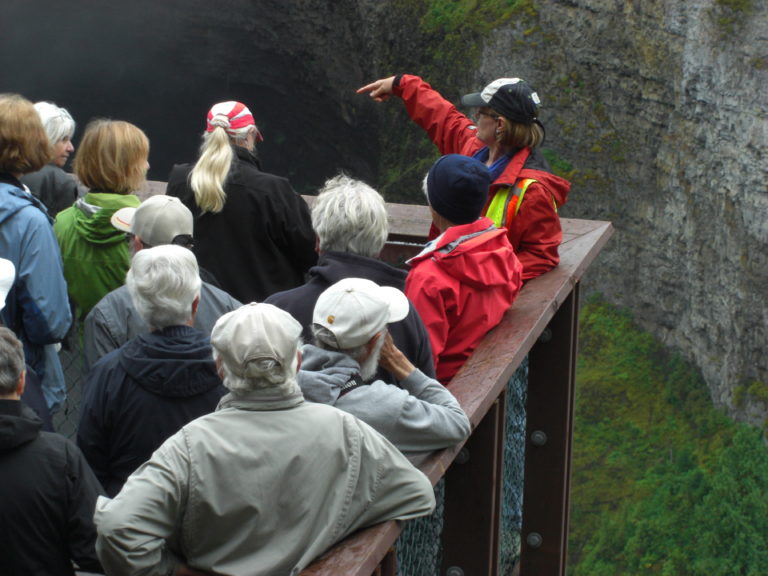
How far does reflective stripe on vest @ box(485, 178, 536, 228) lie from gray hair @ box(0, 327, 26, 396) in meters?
1.67

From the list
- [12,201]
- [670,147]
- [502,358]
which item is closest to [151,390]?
[502,358]

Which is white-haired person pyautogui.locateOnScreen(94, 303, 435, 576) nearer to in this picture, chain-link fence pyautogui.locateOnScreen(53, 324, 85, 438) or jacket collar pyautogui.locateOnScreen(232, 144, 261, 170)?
jacket collar pyautogui.locateOnScreen(232, 144, 261, 170)

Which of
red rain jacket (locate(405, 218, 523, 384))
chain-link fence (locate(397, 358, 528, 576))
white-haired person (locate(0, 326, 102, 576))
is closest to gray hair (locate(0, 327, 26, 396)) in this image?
white-haired person (locate(0, 326, 102, 576))

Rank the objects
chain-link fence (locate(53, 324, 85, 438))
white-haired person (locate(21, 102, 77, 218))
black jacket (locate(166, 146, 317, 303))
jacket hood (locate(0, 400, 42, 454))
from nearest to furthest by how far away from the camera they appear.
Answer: jacket hood (locate(0, 400, 42, 454)), black jacket (locate(166, 146, 317, 303)), chain-link fence (locate(53, 324, 85, 438)), white-haired person (locate(21, 102, 77, 218))

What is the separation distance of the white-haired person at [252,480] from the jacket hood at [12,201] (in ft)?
4.26

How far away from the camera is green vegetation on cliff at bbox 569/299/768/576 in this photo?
16609mm

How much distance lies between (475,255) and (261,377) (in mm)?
1047

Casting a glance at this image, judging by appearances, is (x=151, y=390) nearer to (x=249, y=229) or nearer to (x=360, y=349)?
(x=360, y=349)

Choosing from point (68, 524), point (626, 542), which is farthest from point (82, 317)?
point (626, 542)

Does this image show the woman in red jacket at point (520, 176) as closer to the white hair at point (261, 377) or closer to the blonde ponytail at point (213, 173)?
the blonde ponytail at point (213, 173)

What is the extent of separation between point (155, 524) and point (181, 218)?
120 cm

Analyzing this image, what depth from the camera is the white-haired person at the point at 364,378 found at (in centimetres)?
201

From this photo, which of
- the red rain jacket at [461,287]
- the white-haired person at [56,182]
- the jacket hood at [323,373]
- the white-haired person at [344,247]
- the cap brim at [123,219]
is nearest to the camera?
the jacket hood at [323,373]

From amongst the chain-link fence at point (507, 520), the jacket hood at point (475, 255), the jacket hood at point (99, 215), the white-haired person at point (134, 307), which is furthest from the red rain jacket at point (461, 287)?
the jacket hood at point (99, 215)
